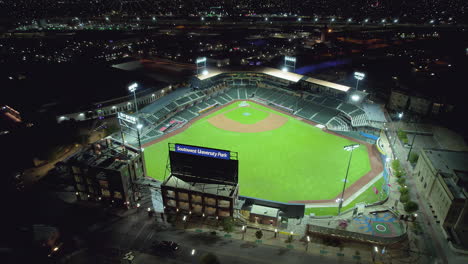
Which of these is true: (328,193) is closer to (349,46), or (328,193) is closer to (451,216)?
(451,216)

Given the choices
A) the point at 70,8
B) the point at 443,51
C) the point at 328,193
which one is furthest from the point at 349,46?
the point at 70,8

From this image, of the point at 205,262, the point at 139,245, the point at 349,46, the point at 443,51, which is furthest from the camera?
the point at 349,46

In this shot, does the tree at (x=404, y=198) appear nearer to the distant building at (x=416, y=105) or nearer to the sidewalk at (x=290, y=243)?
the sidewalk at (x=290, y=243)

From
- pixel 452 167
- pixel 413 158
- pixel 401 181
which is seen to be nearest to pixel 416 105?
pixel 413 158

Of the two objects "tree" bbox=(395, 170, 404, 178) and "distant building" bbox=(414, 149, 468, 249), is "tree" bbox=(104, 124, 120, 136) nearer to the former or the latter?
"tree" bbox=(395, 170, 404, 178)

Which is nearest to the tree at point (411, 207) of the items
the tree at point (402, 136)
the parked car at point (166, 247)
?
the tree at point (402, 136)

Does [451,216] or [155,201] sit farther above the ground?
[451,216]
